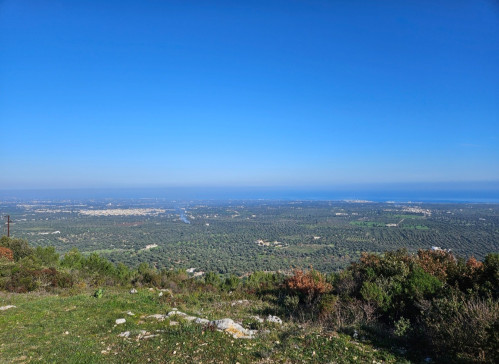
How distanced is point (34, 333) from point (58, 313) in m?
2.06

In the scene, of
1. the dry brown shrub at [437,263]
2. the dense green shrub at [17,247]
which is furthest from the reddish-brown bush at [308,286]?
the dense green shrub at [17,247]

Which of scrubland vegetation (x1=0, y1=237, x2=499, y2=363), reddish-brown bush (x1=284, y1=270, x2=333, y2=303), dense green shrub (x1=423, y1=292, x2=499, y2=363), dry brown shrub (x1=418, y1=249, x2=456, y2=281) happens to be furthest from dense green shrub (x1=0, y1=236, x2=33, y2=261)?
dry brown shrub (x1=418, y1=249, x2=456, y2=281)

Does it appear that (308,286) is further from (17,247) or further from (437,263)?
(17,247)

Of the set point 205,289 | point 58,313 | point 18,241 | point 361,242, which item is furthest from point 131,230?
point 58,313

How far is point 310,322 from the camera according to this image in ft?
29.2

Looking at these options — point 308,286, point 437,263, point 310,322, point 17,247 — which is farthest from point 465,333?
point 17,247

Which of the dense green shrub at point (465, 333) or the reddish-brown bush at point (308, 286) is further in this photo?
the reddish-brown bush at point (308, 286)

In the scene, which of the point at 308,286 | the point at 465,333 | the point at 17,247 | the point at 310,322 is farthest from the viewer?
the point at 17,247

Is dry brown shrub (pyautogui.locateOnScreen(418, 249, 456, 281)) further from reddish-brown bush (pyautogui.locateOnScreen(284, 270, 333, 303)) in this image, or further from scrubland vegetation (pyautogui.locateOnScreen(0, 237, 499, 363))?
reddish-brown bush (pyautogui.locateOnScreen(284, 270, 333, 303))

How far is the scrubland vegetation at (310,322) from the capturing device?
6.05 m

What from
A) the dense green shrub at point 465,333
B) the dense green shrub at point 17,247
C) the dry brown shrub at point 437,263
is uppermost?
the dense green shrub at point 465,333

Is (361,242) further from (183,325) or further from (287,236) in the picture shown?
(183,325)

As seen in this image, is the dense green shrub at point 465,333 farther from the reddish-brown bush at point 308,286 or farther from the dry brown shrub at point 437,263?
the reddish-brown bush at point 308,286

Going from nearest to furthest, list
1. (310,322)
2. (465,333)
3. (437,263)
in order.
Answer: (465,333) → (310,322) → (437,263)
